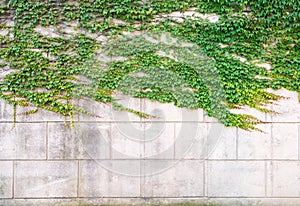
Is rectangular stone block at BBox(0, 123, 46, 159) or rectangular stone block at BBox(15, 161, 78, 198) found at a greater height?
rectangular stone block at BBox(0, 123, 46, 159)

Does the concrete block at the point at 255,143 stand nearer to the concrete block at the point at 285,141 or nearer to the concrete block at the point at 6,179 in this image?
the concrete block at the point at 285,141

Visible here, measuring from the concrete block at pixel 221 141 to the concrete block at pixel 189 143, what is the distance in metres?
0.10

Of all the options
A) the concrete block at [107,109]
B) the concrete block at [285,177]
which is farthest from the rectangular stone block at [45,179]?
the concrete block at [285,177]

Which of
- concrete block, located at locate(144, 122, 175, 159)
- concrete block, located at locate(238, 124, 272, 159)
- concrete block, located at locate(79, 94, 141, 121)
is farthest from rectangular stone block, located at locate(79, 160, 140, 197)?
concrete block, located at locate(238, 124, 272, 159)

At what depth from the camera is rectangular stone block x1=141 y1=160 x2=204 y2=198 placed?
4664 millimetres

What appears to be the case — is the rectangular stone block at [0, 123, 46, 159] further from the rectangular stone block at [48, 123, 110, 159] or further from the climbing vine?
the climbing vine

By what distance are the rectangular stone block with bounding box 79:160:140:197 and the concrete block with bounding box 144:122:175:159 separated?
311 mm

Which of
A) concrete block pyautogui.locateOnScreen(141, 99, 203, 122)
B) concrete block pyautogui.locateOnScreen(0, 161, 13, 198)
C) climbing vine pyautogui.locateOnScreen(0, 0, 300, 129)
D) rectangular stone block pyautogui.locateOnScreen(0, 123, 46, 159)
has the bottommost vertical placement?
concrete block pyautogui.locateOnScreen(0, 161, 13, 198)

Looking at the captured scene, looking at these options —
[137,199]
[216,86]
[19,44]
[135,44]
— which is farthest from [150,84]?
[19,44]

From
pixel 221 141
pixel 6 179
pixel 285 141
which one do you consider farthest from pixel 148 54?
pixel 6 179

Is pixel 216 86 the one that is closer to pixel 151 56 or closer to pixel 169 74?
pixel 169 74

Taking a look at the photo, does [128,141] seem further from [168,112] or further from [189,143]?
[189,143]

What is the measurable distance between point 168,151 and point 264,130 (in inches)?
66.5

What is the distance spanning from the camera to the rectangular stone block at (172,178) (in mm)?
4664
